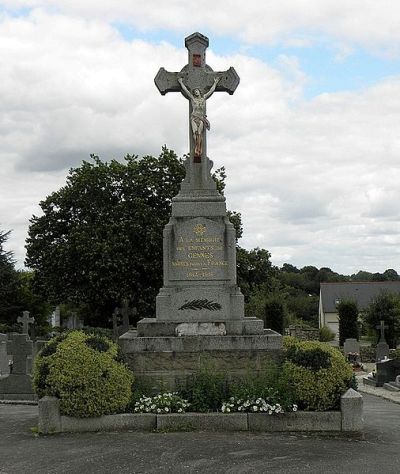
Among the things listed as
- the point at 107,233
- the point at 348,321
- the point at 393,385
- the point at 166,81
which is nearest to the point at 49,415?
the point at 166,81

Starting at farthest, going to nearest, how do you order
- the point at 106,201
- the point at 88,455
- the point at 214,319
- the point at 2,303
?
the point at 2,303
the point at 106,201
the point at 214,319
the point at 88,455

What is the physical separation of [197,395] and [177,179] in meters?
24.8

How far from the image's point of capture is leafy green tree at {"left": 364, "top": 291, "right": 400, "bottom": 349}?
39812 millimetres

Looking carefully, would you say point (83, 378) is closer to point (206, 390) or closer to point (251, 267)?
point (206, 390)

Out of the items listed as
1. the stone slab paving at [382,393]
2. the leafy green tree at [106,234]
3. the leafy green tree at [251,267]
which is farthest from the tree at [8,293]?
the stone slab paving at [382,393]

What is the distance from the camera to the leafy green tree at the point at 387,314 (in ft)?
131

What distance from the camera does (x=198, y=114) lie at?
11.8m

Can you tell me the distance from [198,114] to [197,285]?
3.04 meters

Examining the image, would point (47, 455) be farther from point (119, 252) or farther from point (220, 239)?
point (119, 252)

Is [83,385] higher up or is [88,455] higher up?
[83,385]

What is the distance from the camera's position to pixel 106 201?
3341 centimetres

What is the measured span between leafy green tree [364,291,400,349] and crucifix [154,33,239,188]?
30.4 metres

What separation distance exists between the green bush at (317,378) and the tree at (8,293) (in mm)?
39288

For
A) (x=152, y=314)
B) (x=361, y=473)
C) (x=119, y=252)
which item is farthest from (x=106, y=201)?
(x=361, y=473)
